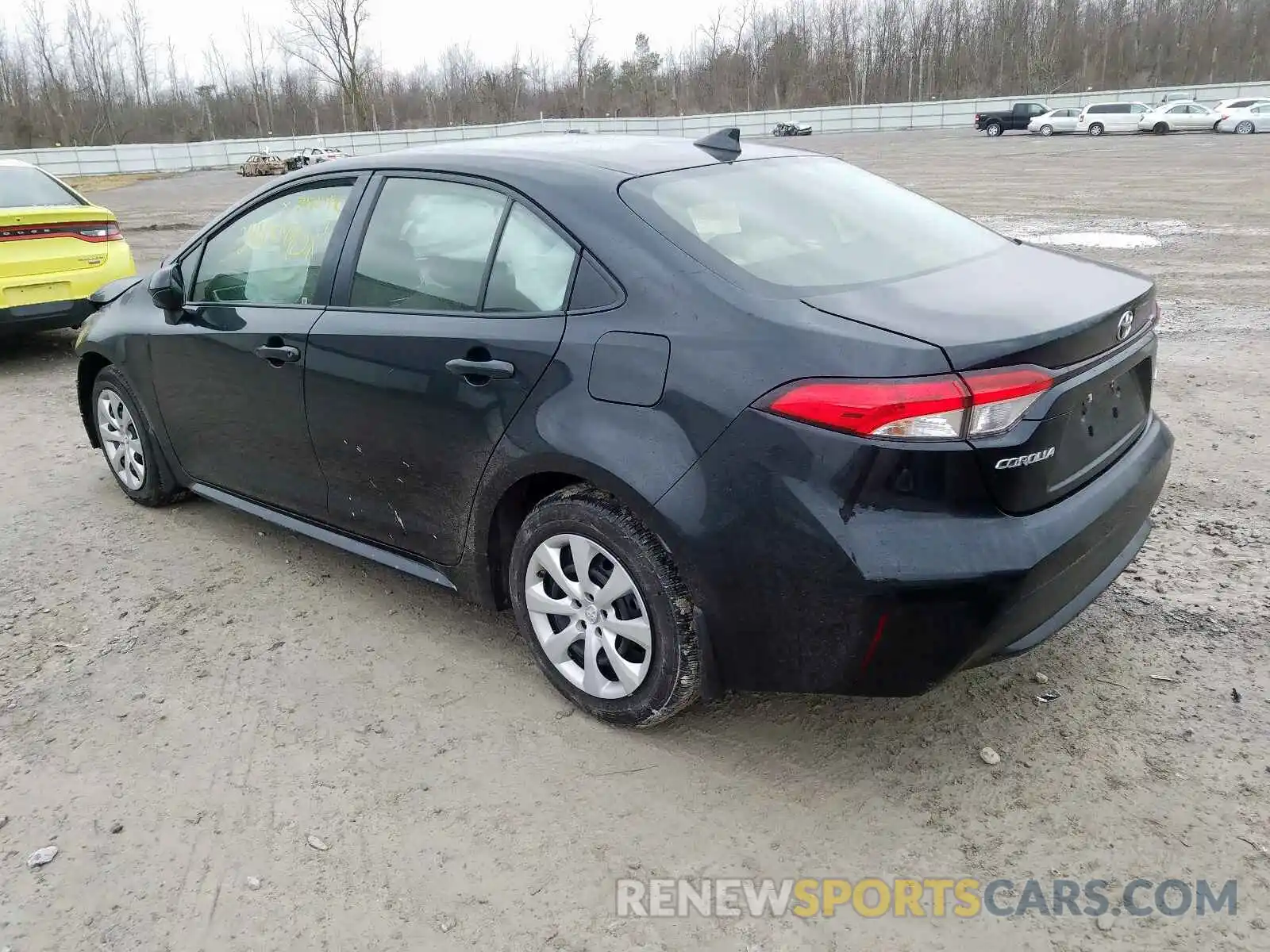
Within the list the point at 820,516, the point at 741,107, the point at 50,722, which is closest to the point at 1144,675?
the point at 820,516

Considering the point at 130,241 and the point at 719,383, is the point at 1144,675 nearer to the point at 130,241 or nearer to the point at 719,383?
the point at 719,383

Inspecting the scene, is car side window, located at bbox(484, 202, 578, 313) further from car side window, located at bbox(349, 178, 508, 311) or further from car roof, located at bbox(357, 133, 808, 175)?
car roof, located at bbox(357, 133, 808, 175)

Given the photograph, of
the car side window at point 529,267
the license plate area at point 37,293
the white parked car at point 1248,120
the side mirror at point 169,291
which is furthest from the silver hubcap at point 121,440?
the white parked car at point 1248,120

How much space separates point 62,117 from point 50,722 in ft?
283

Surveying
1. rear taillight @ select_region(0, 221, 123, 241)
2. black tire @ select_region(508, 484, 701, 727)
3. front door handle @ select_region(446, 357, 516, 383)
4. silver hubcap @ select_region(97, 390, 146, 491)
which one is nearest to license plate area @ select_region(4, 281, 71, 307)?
rear taillight @ select_region(0, 221, 123, 241)

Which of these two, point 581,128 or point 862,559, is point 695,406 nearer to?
point 862,559

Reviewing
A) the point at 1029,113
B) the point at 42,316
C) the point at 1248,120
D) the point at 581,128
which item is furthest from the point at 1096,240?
the point at 581,128

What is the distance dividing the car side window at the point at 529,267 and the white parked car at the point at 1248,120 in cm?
4085

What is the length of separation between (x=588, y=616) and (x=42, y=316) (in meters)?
6.68

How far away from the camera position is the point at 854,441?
2.22 metres

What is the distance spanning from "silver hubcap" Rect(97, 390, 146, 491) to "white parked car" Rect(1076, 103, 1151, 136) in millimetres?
42356

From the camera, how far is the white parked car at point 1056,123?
40.1m

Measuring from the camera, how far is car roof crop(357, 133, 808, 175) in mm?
3094

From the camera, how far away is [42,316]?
7457 mm
